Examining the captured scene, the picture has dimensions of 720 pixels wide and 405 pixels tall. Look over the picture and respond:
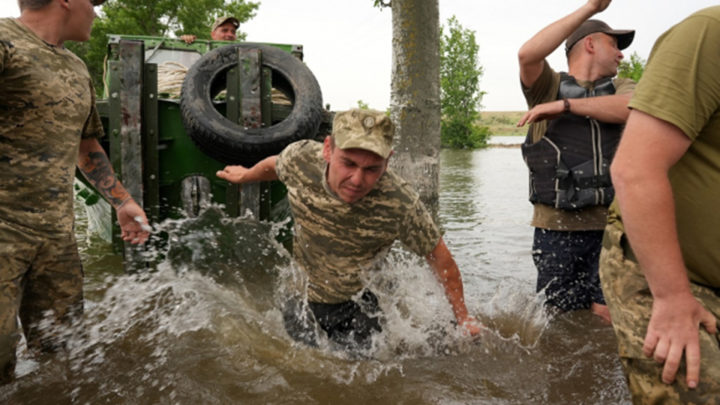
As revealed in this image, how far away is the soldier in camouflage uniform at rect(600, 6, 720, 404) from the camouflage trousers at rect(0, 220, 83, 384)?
8.53 ft

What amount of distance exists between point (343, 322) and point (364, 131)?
133 centimetres

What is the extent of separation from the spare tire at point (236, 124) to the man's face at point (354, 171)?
5.90 feet

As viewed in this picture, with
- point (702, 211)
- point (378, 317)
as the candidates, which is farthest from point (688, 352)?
point (378, 317)

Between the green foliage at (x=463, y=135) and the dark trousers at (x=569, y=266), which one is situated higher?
the green foliage at (x=463, y=135)

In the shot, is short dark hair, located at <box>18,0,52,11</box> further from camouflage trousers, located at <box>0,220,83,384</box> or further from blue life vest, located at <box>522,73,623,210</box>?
blue life vest, located at <box>522,73,623,210</box>

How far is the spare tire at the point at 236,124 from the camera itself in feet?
15.5

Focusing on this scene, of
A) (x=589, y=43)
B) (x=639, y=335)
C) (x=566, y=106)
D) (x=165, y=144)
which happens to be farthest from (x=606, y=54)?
(x=165, y=144)

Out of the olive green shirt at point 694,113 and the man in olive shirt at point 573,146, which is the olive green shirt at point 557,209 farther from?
the olive green shirt at point 694,113

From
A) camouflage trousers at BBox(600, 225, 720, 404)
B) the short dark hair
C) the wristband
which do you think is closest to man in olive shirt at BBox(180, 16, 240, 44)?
the short dark hair

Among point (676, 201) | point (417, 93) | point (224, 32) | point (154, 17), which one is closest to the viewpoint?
point (676, 201)

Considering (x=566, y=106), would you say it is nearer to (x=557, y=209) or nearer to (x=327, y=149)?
(x=557, y=209)

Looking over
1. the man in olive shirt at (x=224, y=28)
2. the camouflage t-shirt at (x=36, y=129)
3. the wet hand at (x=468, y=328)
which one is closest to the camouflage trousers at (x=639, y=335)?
the wet hand at (x=468, y=328)

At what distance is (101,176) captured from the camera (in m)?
3.42

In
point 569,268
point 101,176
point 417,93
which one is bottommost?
point 569,268
